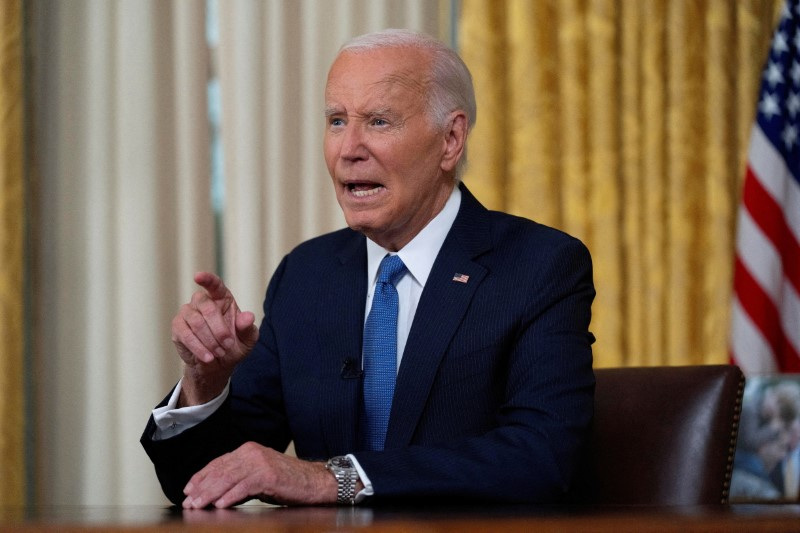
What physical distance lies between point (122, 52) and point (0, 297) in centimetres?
96

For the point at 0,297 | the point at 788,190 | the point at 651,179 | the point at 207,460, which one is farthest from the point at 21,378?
the point at 788,190

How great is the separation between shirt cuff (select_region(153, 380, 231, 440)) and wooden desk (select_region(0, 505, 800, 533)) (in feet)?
2.18

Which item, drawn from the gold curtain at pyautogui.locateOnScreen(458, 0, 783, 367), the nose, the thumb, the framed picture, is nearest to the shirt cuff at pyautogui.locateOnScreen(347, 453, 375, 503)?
the thumb

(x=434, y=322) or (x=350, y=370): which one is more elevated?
(x=434, y=322)

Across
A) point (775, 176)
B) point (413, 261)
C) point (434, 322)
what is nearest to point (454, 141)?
point (413, 261)

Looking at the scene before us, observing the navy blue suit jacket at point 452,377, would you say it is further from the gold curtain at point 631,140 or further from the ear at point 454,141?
the gold curtain at point 631,140

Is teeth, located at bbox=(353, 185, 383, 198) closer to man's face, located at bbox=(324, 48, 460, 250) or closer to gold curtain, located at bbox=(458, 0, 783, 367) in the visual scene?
man's face, located at bbox=(324, 48, 460, 250)

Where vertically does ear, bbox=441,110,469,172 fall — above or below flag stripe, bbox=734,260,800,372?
above

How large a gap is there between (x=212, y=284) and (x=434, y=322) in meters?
0.52

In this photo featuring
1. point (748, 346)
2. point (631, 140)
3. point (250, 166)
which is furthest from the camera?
point (631, 140)

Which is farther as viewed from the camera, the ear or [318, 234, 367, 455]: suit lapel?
the ear

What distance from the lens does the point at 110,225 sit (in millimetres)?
3588

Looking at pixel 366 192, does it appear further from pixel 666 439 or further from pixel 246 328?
pixel 666 439

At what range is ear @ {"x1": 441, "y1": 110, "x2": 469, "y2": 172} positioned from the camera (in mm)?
2408
